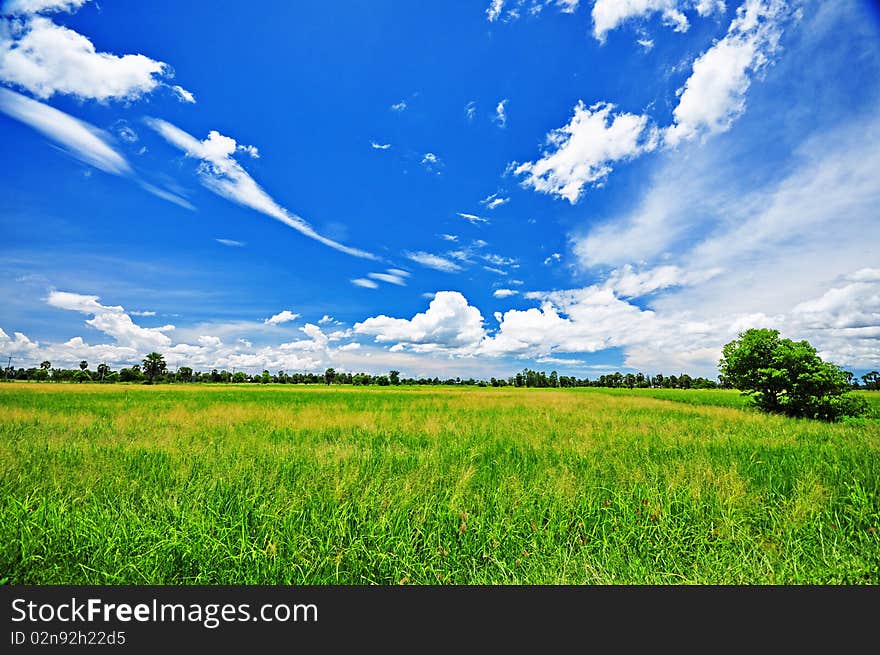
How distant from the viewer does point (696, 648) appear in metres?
2.52

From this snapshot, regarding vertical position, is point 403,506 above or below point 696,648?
above

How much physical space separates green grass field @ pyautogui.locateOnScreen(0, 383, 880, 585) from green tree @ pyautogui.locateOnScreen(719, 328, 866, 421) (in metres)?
14.2

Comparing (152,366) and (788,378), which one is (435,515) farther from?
(152,366)

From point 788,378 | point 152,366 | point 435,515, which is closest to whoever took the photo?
point 435,515

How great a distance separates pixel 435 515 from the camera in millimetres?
4172

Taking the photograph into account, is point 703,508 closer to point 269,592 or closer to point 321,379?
point 269,592

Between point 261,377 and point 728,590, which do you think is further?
point 261,377

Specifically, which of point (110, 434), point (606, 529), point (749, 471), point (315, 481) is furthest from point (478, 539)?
point (110, 434)

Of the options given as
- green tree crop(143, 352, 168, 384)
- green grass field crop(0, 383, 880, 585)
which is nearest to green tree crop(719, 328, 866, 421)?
green grass field crop(0, 383, 880, 585)

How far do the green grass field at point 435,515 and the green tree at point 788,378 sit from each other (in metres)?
14.2

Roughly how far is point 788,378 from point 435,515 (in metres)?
22.5

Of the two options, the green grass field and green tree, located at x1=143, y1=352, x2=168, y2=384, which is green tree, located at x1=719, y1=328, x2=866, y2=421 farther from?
green tree, located at x1=143, y1=352, x2=168, y2=384

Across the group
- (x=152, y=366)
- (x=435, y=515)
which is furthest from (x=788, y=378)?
(x=152, y=366)

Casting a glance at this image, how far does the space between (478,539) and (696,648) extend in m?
1.86
